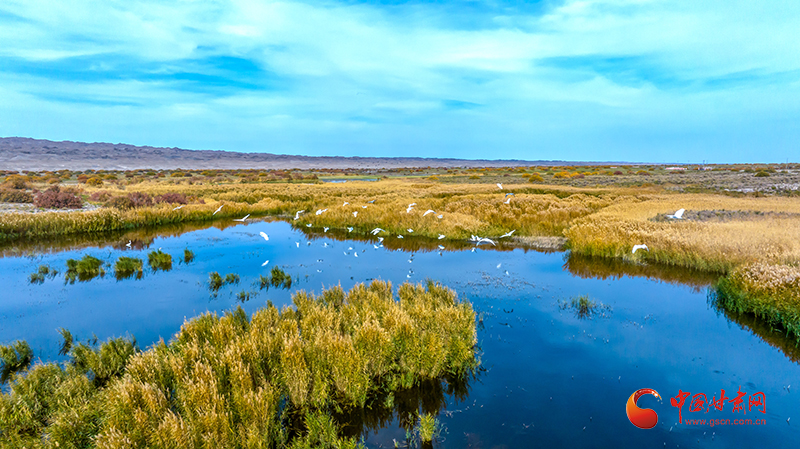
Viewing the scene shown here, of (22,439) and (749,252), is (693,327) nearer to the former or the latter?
(749,252)

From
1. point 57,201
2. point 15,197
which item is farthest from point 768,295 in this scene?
point 15,197

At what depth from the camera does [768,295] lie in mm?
9273

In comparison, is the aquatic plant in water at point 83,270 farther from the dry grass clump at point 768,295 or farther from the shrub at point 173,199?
the dry grass clump at point 768,295

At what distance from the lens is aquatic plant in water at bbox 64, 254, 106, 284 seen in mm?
12890

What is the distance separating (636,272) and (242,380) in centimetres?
1356

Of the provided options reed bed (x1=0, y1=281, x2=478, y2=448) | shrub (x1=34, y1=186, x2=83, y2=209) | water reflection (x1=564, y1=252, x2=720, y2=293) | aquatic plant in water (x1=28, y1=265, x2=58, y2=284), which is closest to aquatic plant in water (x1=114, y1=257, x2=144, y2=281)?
aquatic plant in water (x1=28, y1=265, x2=58, y2=284)

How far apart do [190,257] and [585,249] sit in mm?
16254

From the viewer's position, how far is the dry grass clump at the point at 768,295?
8.72 meters

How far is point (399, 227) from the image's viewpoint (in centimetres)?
2091

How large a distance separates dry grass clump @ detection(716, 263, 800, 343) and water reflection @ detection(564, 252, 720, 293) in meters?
1.55

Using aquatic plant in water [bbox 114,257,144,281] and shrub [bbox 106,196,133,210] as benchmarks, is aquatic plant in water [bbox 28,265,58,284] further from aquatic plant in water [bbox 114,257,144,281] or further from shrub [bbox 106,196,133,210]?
shrub [bbox 106,196,133,210]

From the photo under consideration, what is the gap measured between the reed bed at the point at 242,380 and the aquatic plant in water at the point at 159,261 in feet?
23.4

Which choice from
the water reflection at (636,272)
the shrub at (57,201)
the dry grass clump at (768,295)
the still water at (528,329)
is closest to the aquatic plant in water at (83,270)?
the still water at (528,329)

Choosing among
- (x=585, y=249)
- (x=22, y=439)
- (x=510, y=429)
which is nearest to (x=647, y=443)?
(x=510, y=429)
